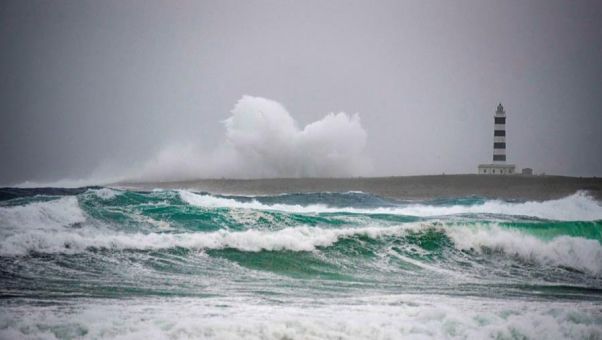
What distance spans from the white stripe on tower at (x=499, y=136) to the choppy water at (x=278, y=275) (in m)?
30.1

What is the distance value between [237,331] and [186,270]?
172 inches

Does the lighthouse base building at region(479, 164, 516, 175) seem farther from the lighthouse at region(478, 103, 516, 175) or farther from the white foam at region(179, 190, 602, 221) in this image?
the white foam at region(179, 190, 602, 221)

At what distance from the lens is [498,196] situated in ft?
123

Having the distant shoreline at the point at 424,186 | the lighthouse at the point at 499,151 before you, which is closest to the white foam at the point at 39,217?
the distant shoreline at the point at 424,186

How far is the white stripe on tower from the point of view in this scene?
47281mm

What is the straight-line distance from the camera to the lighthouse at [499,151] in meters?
46.2

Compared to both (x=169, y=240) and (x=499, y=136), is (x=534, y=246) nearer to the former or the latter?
(x=169, y=240)

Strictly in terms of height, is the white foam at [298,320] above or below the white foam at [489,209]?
below

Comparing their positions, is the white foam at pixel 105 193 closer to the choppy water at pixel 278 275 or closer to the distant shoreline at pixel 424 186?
the choppy water at pixel 278 275

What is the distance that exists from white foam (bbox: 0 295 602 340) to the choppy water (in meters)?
0.02

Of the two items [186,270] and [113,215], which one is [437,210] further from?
[186,270]

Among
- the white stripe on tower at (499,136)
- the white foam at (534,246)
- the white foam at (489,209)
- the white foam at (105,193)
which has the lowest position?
the white foam at (534,246)

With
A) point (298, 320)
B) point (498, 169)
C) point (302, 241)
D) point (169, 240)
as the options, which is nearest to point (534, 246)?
point (302, 241)

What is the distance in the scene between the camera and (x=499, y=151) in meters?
47.3
